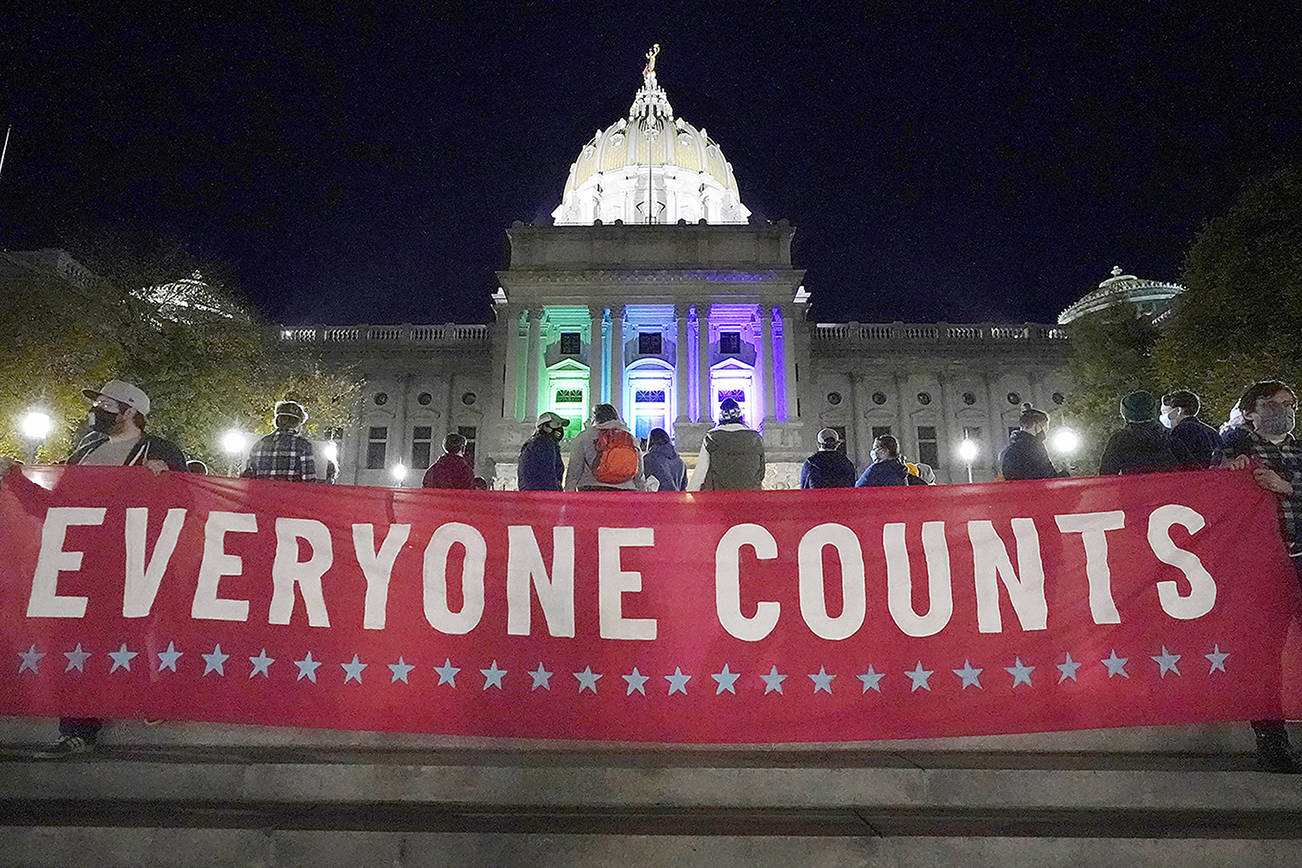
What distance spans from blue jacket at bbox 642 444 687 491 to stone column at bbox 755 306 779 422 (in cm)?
3735

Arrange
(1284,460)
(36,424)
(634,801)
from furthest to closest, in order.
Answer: (36,424), (1284,460), (634,801)

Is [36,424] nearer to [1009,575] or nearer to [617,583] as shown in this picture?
[617,583]

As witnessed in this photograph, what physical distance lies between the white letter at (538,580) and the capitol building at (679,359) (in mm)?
38585

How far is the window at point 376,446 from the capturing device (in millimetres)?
50781

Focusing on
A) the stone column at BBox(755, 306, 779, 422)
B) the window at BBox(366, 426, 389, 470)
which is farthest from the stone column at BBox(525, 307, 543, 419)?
the stone column at BBox(755, 306, 779, 422)

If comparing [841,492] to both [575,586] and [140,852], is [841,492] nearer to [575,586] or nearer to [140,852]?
[575,586]

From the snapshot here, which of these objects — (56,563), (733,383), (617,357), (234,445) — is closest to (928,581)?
(56,563)

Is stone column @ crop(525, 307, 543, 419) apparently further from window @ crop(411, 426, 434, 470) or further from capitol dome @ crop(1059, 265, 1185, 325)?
capitol dome @ crop(1059, 265, 1185, 325)

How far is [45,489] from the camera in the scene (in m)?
5.50

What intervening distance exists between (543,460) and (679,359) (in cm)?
3823

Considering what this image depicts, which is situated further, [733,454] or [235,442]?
[235,442]

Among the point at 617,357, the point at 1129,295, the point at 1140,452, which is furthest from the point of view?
the point at 1129,295

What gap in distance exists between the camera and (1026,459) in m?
8.24

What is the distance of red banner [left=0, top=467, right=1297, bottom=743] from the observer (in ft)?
16.1
